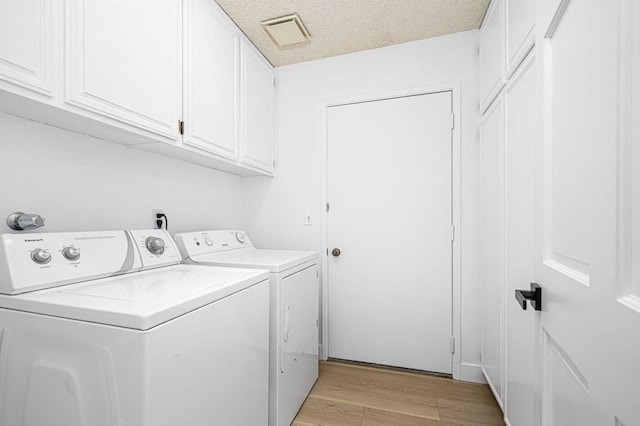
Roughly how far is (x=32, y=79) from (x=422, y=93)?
212cm

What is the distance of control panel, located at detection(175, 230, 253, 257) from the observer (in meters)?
1.59

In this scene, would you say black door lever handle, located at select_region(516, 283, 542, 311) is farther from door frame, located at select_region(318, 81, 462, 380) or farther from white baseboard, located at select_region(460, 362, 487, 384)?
white baseboard, located at select_region(460, 362, 487, 384)

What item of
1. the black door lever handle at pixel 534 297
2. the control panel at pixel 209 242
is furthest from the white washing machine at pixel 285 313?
the black door lever handle at pixel 534 297

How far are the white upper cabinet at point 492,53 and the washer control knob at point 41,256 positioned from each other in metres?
2.14

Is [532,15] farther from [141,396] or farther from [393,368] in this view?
[393,368]

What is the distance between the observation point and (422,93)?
206 centimetres

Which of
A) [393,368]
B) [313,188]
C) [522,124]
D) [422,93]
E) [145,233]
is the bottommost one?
[393,368]

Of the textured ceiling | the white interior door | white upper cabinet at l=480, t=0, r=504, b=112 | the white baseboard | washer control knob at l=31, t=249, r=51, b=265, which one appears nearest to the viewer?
washer control knob at l=31, t=249, r=51, b=265

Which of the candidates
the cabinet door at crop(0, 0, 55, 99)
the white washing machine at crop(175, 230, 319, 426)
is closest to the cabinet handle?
Answer: the white washing machine at crop(175, 230, 319, 426)

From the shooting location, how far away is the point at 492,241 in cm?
162

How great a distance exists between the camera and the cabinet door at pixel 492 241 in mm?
1464

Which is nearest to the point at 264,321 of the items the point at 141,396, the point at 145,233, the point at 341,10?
the point at 141,396

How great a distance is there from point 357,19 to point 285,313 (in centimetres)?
191

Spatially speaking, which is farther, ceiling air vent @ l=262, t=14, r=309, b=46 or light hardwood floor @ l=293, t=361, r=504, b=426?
ceiling air vent @ l=262, t=14, r=309, b=46
